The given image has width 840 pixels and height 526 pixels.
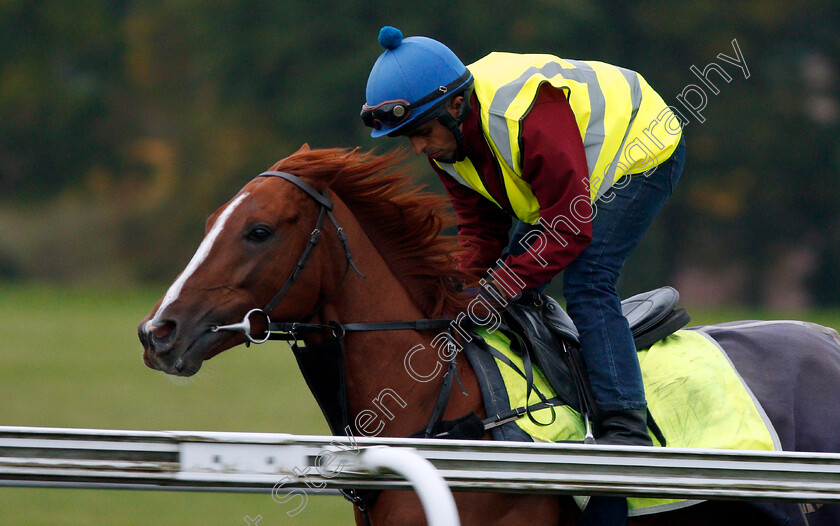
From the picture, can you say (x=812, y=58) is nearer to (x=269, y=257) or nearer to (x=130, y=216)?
(x=130, y=216)

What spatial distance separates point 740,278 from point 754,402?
78.3ft

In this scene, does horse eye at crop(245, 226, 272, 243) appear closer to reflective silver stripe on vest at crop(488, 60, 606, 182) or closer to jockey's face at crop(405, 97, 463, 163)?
jockey's face at crop(405, 97, 463, 163)

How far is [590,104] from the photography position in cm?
327

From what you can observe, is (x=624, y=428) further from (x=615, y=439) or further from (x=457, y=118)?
(x=457, y=118)

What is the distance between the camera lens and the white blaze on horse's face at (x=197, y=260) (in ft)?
9.24

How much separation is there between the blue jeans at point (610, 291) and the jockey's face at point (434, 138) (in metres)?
0.51

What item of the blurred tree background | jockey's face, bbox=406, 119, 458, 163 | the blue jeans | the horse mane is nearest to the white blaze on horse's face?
the horse mane

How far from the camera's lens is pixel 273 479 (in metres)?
2.37

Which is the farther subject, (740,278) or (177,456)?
(740,278)

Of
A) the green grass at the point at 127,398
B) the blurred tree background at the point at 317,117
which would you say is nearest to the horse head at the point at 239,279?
the green grass at the point at 127,398

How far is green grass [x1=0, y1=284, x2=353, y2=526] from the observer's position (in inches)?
247

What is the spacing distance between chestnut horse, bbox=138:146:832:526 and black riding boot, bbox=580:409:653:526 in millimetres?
70

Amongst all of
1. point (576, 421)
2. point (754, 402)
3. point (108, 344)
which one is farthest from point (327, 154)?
point (108, 344)

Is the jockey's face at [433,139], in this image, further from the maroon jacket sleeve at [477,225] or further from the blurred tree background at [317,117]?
the blurred tree background at [317,117]
